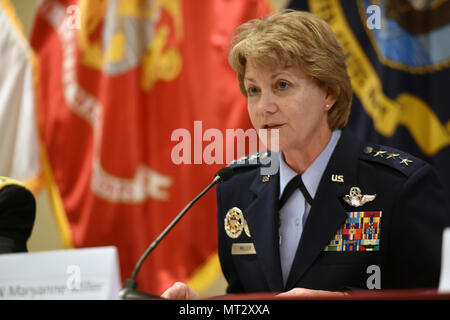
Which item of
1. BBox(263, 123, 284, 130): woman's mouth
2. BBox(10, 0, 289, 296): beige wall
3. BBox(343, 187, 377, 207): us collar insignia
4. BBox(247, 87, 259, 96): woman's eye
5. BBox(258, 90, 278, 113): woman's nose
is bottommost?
BBox(10, 0, 289, 296): beige wall

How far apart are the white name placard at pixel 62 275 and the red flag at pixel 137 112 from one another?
186 cm

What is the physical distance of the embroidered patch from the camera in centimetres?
152

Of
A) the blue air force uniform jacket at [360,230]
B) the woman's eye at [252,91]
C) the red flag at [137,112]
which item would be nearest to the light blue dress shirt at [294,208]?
the blue air force uniform jacket at [360,230]

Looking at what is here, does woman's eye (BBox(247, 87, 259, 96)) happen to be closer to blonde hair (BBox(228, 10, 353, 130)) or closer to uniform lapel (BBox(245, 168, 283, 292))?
blonde hair (BBox(228, 10, 353, 130))

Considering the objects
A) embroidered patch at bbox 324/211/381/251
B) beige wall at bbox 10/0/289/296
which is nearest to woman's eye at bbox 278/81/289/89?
embroidered patch at bbox 324/211/381/251

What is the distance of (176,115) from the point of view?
123 inches

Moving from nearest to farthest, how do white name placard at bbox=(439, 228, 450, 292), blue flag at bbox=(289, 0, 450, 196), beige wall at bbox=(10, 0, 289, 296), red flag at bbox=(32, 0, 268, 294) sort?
white name placard at bbox=(439, 228, 450, 292), blue flag at bbox=(289, 0, 450, 196), red flag at bbox=(32, 0, 268, 294), beige wall at bbox=(10, 0, 289, 296)

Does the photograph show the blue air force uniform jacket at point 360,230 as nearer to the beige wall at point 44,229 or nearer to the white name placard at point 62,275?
the white name placard at point 62,275

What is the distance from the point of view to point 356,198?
62.4 inches

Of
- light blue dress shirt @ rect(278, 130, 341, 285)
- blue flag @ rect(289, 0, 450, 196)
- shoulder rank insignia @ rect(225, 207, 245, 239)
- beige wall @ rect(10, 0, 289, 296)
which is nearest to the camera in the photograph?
light blue dress shirt @ rect(278, 130, 341, 285)

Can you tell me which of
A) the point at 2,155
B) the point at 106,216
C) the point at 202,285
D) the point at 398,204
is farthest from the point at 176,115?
the point at 398,204

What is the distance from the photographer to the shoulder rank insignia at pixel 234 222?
1739 mm

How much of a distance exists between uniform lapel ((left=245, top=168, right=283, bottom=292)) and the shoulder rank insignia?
0.04 m

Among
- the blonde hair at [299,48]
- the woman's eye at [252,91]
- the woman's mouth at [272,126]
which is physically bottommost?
the woman's mouth at [272,126]
